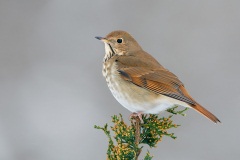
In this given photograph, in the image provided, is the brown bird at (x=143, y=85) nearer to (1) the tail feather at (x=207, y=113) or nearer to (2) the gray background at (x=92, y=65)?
(1) the tail feather at (x=207, y=113)

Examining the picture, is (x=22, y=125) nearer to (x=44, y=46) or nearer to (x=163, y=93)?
(x=44, y=46)

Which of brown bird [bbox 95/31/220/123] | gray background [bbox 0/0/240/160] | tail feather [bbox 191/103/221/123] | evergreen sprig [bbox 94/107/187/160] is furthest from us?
gray background [bbox 0/0/240/160]

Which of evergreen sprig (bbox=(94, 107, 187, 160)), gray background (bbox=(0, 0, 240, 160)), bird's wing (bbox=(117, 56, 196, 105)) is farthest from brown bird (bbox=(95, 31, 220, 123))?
gray background (bbox=(0, 0, 240, 160))

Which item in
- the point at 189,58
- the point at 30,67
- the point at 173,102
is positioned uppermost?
the point at 189,58

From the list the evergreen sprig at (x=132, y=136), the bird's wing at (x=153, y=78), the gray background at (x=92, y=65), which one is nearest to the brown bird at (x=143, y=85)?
the bird's wing at (x=153, y=78)

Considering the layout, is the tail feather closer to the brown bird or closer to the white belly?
the brown bird

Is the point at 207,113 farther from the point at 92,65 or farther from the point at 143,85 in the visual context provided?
the point at 92,65

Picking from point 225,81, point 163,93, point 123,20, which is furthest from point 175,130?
point 163,93
